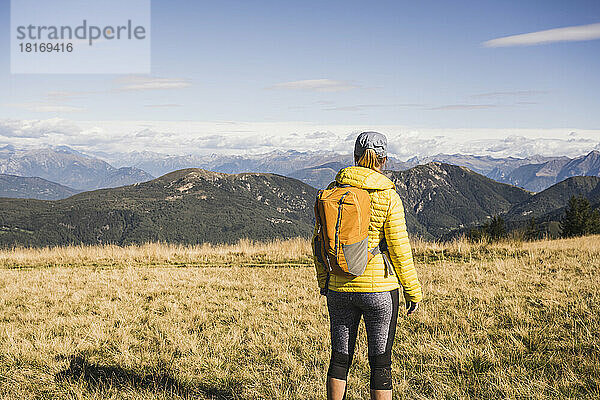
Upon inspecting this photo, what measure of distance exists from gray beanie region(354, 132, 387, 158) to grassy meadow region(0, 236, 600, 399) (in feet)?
9.57

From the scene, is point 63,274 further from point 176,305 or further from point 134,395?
point 134,395

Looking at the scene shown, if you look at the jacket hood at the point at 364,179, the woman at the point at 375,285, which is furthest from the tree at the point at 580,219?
the jacket hood at the point at 364,179

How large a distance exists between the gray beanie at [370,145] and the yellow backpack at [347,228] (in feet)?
1.28

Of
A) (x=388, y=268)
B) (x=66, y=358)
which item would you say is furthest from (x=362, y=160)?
(x=66, y=358)

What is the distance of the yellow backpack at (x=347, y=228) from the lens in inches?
138

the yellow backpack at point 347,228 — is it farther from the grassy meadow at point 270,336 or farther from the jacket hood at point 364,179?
the grassy meadow at point 270,336

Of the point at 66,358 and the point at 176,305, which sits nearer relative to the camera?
the point at 66,358

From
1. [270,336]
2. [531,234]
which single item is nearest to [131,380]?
[270,336]

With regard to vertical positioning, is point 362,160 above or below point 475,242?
above

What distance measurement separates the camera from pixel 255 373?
5629mm

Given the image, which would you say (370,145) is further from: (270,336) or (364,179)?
(270,336)

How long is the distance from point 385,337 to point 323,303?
5587 mm

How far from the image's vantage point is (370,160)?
3770 mm

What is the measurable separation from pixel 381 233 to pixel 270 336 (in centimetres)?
403
